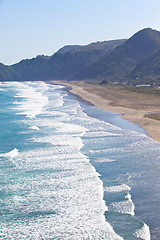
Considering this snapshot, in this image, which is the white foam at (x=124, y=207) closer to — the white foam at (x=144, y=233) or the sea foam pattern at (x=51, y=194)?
the sea foam pattern at (x=51, y=194)

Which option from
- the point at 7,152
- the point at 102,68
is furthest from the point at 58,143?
the point at 102,68

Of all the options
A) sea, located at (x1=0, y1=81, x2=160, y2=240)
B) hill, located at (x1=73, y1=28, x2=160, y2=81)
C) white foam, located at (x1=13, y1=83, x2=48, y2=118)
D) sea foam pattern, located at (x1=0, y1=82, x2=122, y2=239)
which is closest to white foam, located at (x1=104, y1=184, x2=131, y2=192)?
sea, located at (x1=0, y1=81, x2=160, y2=240)

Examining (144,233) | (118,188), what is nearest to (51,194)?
(118,188)

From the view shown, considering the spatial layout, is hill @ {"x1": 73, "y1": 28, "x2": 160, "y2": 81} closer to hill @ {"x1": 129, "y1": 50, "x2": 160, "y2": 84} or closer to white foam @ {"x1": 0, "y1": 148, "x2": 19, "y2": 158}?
hill @ {"x1": 129, "y1": 50, "x2": 160, "y2": 84}

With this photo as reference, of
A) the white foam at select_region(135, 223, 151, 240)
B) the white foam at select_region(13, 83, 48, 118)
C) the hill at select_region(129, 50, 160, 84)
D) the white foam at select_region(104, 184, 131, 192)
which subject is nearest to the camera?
the white foam at select_region(135, 223, 151, 240)

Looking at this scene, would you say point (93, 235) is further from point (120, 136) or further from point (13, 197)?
point (120, 136)

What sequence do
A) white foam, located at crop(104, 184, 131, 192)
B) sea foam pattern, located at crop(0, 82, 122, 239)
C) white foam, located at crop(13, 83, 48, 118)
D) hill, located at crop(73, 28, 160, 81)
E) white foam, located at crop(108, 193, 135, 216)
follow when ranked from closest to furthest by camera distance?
sea foam pattern, located at crop(0, 82, 122, 239) < white foam, located at crop(108, 193, 135, 216) < white foam, located at crop(104, 184, 131, 192) < white foam, located at crop(13, 83, 48, 118) < hill, located at crop(73, 28, 160, 81)
